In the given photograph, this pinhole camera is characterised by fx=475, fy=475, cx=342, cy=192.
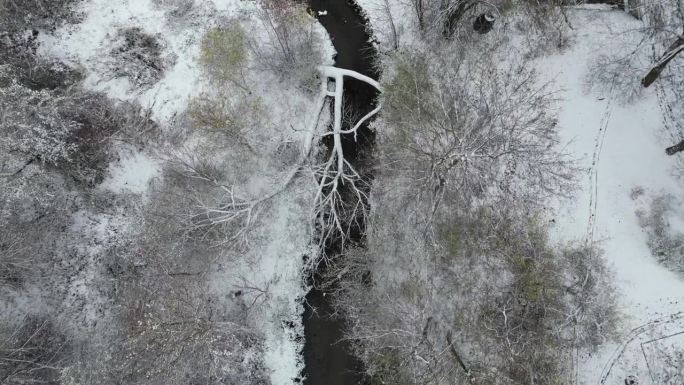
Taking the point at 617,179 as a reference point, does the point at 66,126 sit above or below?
below

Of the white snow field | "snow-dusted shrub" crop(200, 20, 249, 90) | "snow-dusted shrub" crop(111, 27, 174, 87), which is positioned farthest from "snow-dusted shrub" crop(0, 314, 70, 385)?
the white snow field

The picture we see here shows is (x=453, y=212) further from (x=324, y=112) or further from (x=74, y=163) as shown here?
(x=74, y=163)

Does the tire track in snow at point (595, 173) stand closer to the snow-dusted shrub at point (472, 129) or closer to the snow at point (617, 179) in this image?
the snow at point (617, 179)

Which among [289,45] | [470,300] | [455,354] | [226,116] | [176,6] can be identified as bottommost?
[455,354]

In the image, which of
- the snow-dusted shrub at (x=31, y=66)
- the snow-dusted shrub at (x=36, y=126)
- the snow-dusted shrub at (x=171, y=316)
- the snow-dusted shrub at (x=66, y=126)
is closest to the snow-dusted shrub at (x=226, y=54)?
the snow-dusted shrub at (x=66, y=126)

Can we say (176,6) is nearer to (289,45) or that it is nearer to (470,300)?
(289,45)

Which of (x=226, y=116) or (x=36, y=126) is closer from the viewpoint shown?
(x=36, y=126)

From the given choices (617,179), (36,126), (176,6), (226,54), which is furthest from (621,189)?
(36,126)

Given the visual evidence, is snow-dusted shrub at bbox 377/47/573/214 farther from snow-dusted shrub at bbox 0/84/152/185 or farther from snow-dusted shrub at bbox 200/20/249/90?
snow-dusted shrub at bbox 0/84/152/185
